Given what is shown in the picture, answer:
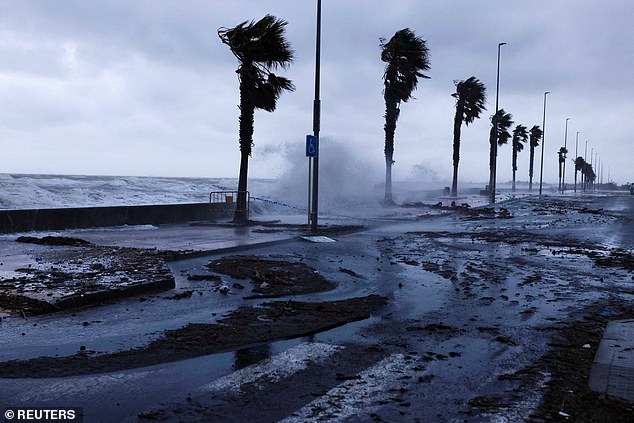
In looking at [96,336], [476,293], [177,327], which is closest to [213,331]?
[177,327]

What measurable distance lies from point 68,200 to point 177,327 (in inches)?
1290

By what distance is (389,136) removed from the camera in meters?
38.5

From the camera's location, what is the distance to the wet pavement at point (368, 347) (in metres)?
4.45

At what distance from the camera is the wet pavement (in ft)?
14.6

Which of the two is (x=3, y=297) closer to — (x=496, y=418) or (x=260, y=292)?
(x=260, y=292)

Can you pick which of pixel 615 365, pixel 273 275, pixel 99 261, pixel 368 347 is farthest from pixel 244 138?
pixel 615 365

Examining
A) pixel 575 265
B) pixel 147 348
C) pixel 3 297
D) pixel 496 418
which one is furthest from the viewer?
pixel 575 265

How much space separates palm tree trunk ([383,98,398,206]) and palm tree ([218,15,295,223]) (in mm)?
16121

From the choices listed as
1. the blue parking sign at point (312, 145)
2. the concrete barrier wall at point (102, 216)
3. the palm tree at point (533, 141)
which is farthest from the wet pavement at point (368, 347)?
the palm tree at point (533, 141)

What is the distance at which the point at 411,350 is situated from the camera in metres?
6.04

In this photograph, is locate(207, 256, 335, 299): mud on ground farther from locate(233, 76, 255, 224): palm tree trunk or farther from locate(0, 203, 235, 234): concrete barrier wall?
locate(233, 76, 255, 224): palm tree trunk

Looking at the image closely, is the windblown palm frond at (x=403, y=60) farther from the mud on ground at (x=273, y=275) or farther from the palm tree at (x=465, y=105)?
the mud on ground at (x=273, y=275)

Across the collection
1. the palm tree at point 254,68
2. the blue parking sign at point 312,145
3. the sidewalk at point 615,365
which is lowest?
the sidewalk at point 615,365

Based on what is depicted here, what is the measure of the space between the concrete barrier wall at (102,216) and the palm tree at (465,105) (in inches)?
1349
